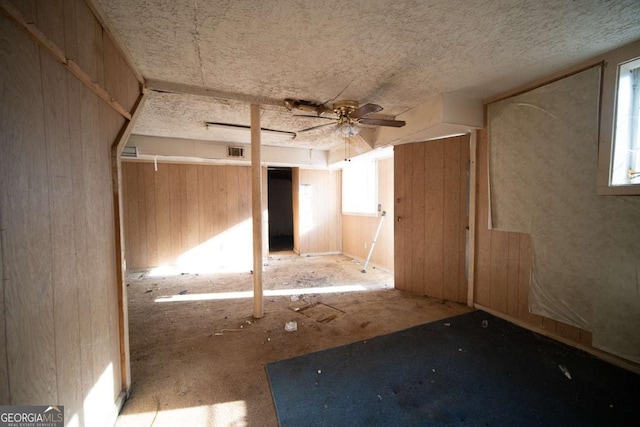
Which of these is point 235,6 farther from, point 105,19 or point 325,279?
point 325,279

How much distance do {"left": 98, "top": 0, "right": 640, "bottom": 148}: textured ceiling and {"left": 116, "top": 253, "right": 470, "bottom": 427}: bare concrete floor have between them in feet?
7.80

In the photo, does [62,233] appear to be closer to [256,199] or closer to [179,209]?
[256,199]

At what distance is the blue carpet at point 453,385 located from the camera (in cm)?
140

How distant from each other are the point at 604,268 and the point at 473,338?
1.14 metres

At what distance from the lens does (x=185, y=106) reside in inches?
113

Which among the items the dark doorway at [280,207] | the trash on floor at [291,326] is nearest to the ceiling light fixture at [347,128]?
the trash on floor at [291,326]

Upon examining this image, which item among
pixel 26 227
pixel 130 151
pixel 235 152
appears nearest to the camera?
pixel 26 227

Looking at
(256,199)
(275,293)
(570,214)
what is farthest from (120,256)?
(570,214)

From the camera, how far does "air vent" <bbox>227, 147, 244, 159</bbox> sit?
4.44m

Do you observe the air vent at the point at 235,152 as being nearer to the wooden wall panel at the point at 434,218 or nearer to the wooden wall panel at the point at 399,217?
the wooden wall panel at the point at 399,217

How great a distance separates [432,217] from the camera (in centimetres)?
321

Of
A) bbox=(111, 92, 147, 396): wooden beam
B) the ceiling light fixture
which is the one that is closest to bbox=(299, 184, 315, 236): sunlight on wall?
the ceiling light fixture

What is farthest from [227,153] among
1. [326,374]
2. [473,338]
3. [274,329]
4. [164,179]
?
[473,338]

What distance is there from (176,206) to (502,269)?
17.1ft
